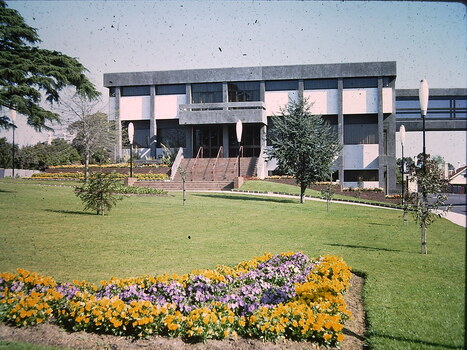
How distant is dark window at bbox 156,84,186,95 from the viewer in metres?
43.0

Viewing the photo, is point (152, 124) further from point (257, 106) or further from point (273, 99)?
point (273, 99)

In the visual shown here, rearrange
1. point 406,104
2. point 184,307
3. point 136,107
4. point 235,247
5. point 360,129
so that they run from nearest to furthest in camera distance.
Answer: point 184,307, point 235,247, point 360,129, point 136,107, point 406,104

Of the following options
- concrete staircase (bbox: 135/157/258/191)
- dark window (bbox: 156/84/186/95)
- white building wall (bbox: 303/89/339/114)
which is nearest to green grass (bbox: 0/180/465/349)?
concrete staircase (bbox: 135/157/258/191)

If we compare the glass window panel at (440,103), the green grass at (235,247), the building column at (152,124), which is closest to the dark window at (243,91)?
the building column at (152,124)

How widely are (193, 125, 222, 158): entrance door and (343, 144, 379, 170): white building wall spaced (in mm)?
12143

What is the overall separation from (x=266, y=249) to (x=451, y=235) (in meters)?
7.45

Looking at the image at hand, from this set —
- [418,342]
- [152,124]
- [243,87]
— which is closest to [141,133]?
[152,124]

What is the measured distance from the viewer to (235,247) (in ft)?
34.7

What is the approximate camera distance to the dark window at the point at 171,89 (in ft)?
141

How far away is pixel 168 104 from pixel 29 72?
3605 cm

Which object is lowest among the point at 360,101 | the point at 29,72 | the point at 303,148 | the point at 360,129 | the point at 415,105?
the point at 303,148

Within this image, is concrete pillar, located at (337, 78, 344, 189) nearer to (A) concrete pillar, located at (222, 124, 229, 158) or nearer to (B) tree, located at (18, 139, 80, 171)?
(A) concrete pillar, located at (222, 124, 229, 158)

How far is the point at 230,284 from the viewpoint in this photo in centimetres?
682

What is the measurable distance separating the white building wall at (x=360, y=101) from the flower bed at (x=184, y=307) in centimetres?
3643
